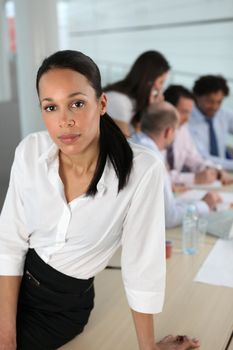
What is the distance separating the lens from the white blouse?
1.04 m

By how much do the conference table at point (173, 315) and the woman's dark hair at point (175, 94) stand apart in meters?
1.41

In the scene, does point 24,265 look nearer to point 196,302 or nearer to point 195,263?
point 196,302

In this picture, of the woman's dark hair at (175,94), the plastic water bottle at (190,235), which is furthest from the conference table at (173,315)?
the woman's dark hair at (175,94)

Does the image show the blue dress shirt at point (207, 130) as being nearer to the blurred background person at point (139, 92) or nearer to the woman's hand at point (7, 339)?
the blurred background person at point (139, 92)

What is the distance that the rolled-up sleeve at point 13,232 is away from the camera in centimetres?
115

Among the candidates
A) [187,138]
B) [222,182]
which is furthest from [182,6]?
[222,182]

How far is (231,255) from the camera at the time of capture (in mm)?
1577

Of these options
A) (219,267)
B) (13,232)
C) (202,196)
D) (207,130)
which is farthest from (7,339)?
(207,130)

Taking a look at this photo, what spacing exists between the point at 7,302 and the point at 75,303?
0.19 metres

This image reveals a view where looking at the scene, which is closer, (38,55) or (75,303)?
(75,303)

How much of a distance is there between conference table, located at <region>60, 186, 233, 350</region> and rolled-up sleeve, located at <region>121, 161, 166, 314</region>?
150 mm

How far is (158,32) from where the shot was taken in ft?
15.9

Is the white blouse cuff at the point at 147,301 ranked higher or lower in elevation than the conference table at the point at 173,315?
higher

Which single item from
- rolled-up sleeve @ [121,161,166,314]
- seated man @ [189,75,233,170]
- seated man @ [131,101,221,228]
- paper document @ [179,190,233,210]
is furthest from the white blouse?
seated man @ [189,75,233,170]
